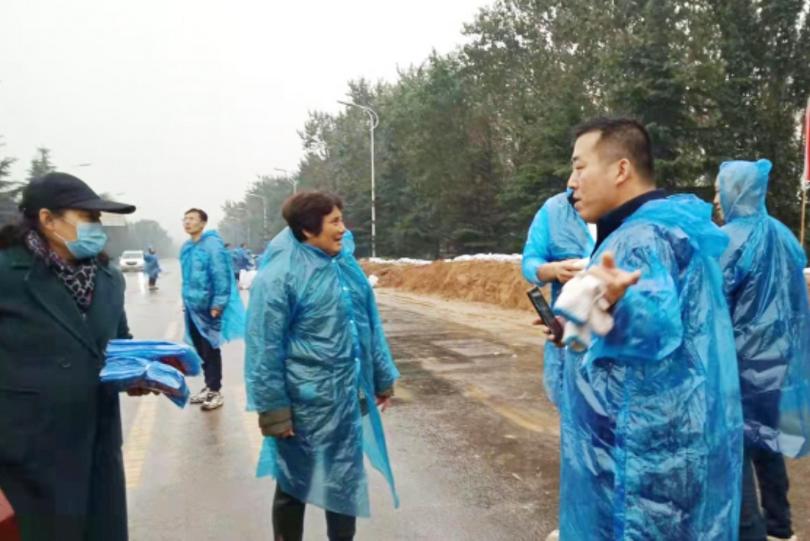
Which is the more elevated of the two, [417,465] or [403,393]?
[417,465]

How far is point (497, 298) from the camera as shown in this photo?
17922mm

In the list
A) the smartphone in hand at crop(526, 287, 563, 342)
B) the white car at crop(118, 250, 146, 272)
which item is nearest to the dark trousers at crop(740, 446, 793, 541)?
the smartphone in hand at crop(526, 287, 563, 342)

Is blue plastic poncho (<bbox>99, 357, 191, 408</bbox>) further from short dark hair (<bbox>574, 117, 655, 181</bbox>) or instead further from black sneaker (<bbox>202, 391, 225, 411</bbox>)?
black sneaker (<bbox>202, 391, 225, 411</bbox>)

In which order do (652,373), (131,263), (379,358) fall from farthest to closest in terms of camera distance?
(131,263), (379,358), (652,373)

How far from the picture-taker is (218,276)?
21.6 ft

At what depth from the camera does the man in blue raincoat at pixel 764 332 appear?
121 inches

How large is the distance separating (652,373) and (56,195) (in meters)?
2.27

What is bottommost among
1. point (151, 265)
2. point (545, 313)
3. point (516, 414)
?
point (151, 265)

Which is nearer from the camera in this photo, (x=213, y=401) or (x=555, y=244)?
(x=555, y=244)

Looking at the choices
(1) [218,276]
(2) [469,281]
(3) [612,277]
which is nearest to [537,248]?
(3) [612,277]

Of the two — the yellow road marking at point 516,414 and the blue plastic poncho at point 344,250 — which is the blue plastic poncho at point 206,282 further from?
the blue plastic poncho at point 344,250

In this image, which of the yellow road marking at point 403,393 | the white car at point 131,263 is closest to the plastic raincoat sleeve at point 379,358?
the yellow road marking at point 403,393

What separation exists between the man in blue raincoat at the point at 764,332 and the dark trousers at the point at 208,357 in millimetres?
5030

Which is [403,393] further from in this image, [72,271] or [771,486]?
[72,271]
